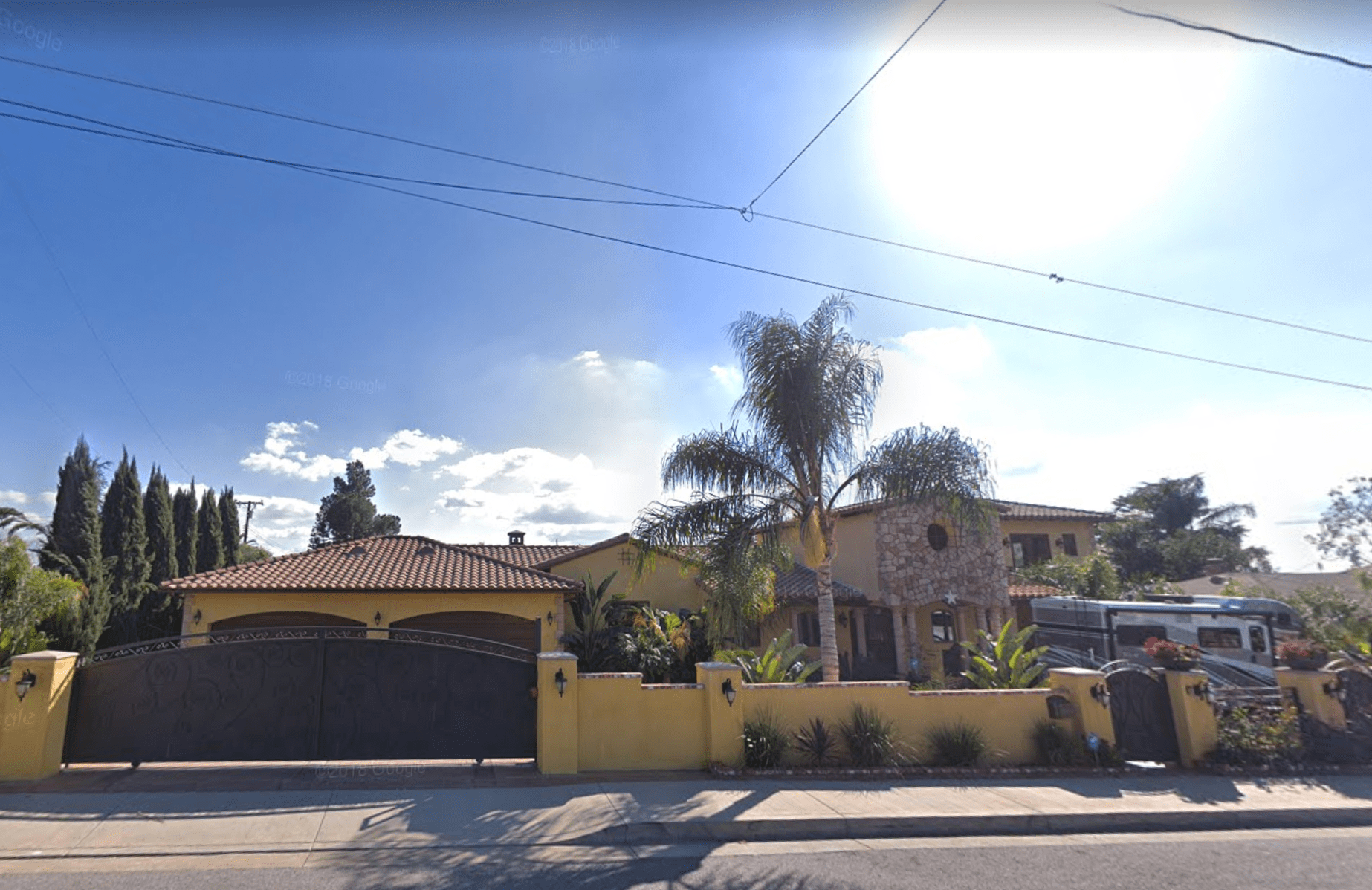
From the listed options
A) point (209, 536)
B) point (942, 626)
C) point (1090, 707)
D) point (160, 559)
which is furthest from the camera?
point (209, 536)

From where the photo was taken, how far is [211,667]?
9156 millimetres

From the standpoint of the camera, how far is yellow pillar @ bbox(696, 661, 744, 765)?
9.34 metres

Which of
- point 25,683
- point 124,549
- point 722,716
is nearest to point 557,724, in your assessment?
point 722,716

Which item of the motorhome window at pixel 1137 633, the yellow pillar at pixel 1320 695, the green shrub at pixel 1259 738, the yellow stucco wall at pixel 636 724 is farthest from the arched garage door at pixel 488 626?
the yellow pillar at pixel 1320 695

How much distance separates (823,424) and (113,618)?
2435 cm

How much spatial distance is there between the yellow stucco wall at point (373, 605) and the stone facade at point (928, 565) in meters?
10.7

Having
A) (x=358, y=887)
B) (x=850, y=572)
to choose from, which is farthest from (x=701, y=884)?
(x=850, y=572)

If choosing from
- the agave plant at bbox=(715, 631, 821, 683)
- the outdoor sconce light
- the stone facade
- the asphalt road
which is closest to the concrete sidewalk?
the asphalt road

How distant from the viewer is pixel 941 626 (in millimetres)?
24734

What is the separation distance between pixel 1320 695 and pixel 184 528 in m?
Result: 35.6

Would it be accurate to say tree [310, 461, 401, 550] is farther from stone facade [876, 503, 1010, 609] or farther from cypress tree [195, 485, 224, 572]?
stone facade [876, 503, 1010, 609]

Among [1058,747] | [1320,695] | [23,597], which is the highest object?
[23,597]

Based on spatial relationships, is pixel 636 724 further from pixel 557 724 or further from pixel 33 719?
pixel 33 719

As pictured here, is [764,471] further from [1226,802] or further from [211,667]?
[211,667]
